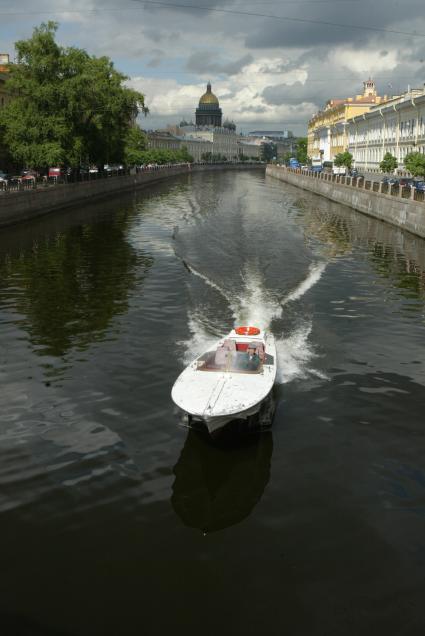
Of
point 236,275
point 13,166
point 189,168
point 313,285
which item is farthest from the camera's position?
point 189,168

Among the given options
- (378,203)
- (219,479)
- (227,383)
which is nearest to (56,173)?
(378,203)

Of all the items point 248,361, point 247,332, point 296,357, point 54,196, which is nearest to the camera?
point 248,361

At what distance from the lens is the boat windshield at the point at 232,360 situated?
533 inches

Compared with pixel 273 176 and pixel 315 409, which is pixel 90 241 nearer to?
pixel 315 409

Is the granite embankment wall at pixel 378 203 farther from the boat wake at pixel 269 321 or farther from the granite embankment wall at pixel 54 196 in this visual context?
the granite embankment wall at pixel 54 196

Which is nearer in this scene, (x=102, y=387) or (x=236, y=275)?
(x=102, y=387)

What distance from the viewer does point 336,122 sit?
138 metres

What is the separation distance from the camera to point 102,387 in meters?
15.2

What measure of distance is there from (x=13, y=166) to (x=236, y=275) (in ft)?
192

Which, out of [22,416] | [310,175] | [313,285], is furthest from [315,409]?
[310,175]

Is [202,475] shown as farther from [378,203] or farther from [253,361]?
[378,203]

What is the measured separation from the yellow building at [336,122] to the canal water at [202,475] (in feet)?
349

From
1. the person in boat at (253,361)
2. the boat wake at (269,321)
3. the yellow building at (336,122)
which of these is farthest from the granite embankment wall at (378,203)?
the yellow building at (336,122)

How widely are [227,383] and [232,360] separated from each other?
101 cm
